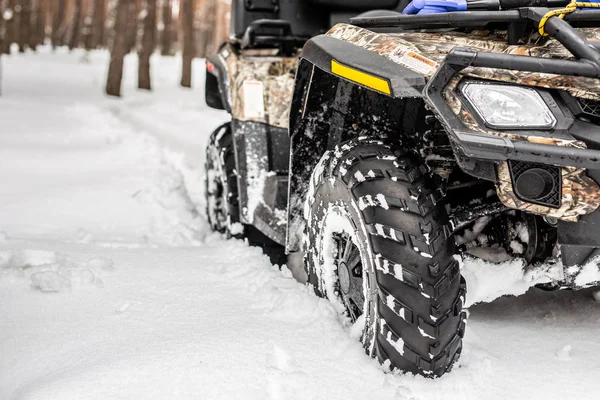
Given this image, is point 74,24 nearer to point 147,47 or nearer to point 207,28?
point 207,28

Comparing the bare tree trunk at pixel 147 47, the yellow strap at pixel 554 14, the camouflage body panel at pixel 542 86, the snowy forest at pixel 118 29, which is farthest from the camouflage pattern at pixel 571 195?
the bare tree trunk at pixel 147 47

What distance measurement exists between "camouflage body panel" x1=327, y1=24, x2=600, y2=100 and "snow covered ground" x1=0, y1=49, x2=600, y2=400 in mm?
649

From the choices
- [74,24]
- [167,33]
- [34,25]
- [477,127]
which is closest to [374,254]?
[477,127]

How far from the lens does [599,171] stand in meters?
1.64

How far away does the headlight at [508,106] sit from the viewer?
1654mm

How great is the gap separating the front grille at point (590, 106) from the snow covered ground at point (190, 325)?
0.58 metres

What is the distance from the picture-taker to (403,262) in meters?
1.82

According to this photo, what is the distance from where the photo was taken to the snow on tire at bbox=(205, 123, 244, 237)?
3.57m

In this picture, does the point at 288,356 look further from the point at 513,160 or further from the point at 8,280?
the point at 8,280

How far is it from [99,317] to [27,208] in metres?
1.84

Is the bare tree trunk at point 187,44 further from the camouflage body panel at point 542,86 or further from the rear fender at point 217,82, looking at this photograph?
the camouflage body panel at point 542,86

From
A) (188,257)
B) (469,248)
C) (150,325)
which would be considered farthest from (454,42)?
(188,257)

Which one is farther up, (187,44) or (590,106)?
(590,106)

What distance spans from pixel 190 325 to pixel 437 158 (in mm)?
1038
